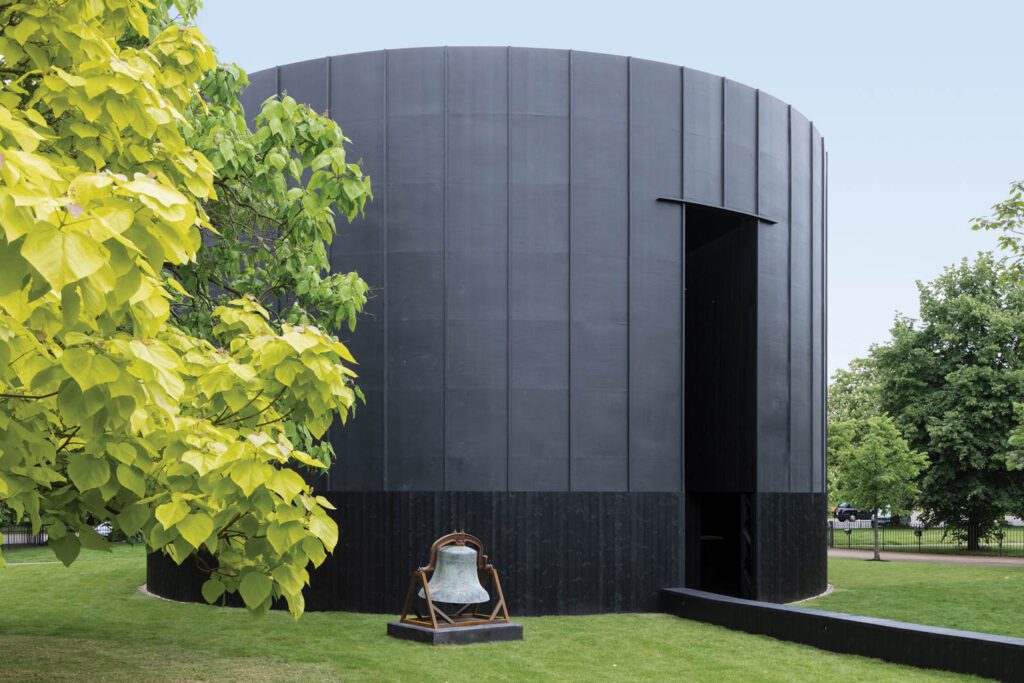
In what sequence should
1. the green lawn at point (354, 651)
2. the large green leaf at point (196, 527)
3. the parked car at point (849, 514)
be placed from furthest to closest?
the parked car at point (849, 514) → the green lawn at point (354, 651) → the large green leaf at point (196, 527)

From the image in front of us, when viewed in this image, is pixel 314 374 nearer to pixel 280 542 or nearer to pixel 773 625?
pixel 280 542

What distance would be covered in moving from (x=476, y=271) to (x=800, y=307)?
322 inches

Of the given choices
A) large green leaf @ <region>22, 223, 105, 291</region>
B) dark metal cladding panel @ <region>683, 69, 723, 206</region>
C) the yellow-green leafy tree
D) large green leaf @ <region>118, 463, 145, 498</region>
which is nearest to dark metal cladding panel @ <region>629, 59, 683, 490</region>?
dark metal cladding panel @ <region>683, 69, 723, 206</region>

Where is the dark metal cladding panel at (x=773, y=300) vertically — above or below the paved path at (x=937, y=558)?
above

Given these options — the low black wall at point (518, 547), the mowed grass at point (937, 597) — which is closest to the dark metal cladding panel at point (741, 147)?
the low black wall at point (518, 547)

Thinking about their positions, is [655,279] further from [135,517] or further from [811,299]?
[135,517]

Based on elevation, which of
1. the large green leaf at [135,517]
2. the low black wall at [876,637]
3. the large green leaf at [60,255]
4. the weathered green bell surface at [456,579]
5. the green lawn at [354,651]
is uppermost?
the large green leaf at [60,255]

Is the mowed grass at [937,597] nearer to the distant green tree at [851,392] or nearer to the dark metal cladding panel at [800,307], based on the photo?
the dark metal cladding panel at [800,307]

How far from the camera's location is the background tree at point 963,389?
42.7 metres

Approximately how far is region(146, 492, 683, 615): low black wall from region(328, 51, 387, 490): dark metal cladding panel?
2.04 feet

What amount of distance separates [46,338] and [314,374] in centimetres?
177

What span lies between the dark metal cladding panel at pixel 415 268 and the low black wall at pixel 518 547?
727 millimetres

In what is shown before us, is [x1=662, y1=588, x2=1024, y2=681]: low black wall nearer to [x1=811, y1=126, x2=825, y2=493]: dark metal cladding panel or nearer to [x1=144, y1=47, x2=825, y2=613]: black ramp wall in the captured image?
[x1=144, y1=47, x2=825, y2=613]: black ramp wall

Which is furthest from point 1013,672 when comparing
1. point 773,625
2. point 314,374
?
point 314,374
